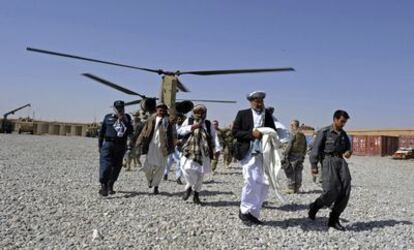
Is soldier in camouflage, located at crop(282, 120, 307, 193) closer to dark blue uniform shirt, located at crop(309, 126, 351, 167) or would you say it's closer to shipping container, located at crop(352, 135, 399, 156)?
dark blue uniform shirt, located at crop(309, 126, 351, 167)

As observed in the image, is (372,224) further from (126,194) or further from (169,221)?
(126,194)

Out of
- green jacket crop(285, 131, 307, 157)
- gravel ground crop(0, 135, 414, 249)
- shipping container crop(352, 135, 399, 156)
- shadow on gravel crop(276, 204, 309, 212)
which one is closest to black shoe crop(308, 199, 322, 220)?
gravel ground crop(0, 135, 414, 249)

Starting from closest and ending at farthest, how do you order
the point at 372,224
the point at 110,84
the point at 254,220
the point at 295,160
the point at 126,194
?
the point at 254,220, the point at 372,224, the point at 126,194, the point at 295,160, the point at 110,84

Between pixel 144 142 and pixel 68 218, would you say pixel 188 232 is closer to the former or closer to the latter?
pixel 68 218

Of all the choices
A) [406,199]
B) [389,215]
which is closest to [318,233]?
[389,215]

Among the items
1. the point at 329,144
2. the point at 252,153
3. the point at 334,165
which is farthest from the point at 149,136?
the point at 334,165

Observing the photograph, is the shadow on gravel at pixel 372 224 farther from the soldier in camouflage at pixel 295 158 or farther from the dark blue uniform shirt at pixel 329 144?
the soldier in camouflage at pixel 295 158

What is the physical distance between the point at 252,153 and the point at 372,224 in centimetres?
205

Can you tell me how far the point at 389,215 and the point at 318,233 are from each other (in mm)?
2190

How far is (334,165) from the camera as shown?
214 inches

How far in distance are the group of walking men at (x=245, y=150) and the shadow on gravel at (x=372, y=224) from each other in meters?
0.30

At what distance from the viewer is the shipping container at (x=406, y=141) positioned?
31267 millimetres

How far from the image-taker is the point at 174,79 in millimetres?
11695

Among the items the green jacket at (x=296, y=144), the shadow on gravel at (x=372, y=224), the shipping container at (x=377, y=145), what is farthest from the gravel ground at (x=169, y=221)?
the shipping container at (x=377, y=145)
